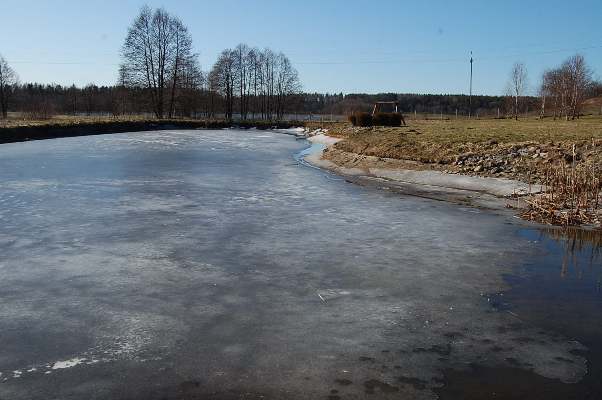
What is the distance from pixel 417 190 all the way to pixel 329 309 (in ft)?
40.3

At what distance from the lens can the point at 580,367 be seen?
5.36m

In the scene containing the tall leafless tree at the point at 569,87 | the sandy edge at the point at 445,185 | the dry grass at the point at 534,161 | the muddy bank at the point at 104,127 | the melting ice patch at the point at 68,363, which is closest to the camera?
the melting ice patch at the point at 68,363

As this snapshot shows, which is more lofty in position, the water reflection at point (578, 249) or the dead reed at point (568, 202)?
the dead reed at point (568, 202)

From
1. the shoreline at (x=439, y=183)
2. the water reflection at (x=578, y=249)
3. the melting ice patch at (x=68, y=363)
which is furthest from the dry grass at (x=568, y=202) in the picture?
the melting ice patch at (x=68, y=363)

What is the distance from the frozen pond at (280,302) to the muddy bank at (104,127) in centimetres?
2990

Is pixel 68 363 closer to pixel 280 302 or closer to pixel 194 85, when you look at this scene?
pixel 280 302

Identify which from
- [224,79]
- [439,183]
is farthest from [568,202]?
[224,79]

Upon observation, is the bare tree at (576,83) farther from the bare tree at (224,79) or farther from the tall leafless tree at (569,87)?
the bare tree at (224,79)

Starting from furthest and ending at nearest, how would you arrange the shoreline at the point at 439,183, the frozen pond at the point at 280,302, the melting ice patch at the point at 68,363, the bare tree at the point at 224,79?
1. the bare tree at the point at 224,79
2. the shoreline at the point at 439,183
3. the melting ice patch at the point at 68,363
4. the frozen pond at the point at 280,302

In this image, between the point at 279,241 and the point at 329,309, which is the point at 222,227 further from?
the point at 329,309

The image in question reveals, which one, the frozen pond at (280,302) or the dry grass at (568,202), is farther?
the dry grass at (568,202)

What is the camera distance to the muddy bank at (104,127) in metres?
40.4

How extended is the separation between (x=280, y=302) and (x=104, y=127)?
51261 mm

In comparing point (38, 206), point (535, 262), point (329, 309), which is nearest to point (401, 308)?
point (329, 309)
